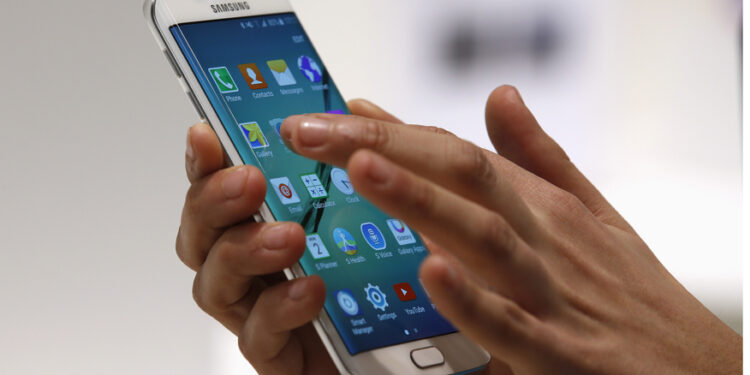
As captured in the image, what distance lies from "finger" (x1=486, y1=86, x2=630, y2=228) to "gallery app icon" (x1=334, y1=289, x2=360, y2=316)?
0.66 ft

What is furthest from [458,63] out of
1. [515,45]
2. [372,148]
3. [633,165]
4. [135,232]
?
[372,148]

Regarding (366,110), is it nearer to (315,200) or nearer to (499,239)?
(315,200)

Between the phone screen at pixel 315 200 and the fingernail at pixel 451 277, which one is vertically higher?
the phone screen at pixel 315 200

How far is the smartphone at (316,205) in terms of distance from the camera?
0.59m

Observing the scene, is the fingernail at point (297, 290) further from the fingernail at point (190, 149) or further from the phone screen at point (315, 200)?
the fingernail at point (190, 149)

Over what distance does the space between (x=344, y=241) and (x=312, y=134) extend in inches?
6.7

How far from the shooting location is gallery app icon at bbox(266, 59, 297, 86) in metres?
0.66

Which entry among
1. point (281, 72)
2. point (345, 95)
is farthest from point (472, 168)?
point (345, 95)

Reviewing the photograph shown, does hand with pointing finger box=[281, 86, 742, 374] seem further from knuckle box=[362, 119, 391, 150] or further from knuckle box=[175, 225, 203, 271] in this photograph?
knuckle box=[175, 225, 203, 271]

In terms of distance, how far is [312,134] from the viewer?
467mm

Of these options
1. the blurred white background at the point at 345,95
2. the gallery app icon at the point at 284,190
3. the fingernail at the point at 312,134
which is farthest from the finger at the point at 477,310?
the blurred white background at the point at 345,95

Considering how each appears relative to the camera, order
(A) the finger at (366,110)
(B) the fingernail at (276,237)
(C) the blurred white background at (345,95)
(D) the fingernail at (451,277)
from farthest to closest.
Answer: (C) the blurred white background at (345,95), (A) the finger at (366,110), (B) the fingernail at (276,237), (D) the fingernail at (451,277)

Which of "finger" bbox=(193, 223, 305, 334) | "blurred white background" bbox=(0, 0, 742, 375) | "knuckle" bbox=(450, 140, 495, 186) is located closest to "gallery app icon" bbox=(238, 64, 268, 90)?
"finger" bbox=(193, 223, 305, 334)

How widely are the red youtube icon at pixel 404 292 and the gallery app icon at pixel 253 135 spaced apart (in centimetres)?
→ 15
